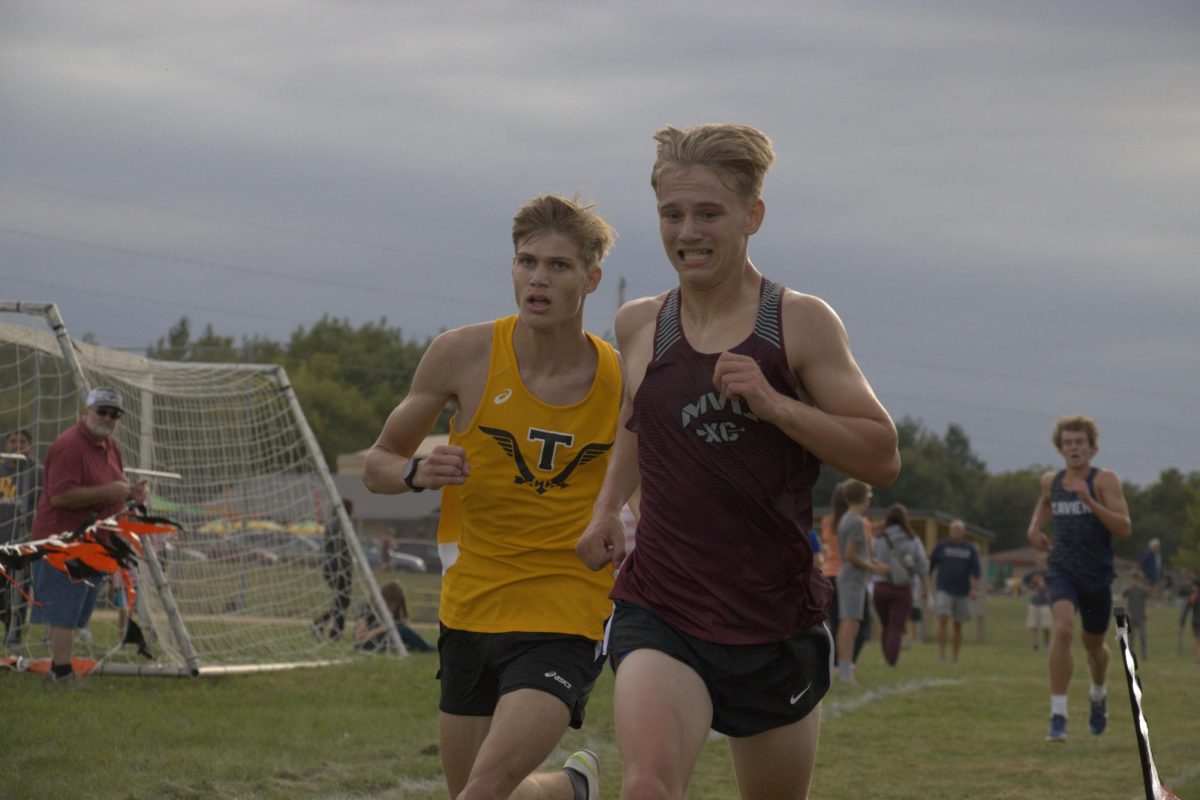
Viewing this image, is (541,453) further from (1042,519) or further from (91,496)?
(1042,519)

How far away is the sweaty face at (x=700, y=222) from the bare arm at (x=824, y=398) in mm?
221

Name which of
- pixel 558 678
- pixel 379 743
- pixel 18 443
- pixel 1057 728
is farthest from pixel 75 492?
pixel 1057 728

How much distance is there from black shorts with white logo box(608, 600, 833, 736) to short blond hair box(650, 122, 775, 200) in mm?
1206

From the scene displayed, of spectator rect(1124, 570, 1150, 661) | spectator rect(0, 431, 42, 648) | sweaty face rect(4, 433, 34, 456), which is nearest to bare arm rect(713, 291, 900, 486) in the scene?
spectator rect(0, 431, 42, 648)

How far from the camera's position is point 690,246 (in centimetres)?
409

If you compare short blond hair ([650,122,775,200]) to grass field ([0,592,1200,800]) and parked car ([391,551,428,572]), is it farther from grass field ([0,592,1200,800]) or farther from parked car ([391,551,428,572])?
parked car ([391,551,428,572])

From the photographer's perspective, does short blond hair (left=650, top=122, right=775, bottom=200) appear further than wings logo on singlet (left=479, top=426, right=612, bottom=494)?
No

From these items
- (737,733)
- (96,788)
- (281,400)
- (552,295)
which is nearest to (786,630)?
(737,733)

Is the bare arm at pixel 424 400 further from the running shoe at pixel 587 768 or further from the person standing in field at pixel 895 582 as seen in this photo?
the person standing in field at pixel 895 582

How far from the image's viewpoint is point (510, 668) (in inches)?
187

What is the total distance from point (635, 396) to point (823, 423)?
2.03 ft

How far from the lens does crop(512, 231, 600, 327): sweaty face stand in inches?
195

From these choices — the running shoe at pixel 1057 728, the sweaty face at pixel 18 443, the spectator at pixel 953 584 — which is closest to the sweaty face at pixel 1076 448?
the running shoe at pixel 1057 728

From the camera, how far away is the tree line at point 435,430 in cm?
8581
